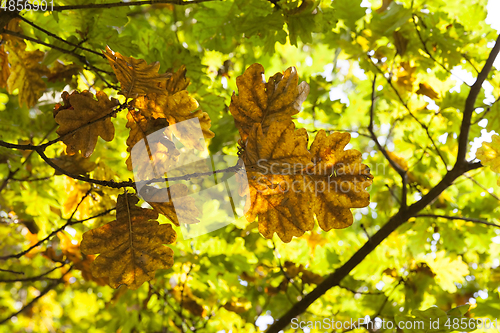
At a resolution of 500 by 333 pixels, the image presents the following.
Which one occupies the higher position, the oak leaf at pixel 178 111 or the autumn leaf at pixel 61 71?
the autumn leaf at pixel 61 71

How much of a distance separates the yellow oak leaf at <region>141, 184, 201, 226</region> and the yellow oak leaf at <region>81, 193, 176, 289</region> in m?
0.05

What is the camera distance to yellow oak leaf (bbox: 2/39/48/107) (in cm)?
121

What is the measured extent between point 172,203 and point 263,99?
315 millimetres

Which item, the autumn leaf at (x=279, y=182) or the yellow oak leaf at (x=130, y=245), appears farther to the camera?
the yellow oak leaf at (x=130, y=245)

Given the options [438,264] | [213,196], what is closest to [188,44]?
[213,196]

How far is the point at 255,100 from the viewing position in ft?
2.45

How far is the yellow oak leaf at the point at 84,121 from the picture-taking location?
0.75 m

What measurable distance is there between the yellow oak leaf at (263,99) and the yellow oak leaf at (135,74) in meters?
Result: 0.18

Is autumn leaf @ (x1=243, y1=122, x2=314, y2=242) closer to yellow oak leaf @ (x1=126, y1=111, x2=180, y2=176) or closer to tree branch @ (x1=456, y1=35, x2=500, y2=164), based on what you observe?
yellow oak leaf @ (x1=126, y1=111, x2=180, y2=176)

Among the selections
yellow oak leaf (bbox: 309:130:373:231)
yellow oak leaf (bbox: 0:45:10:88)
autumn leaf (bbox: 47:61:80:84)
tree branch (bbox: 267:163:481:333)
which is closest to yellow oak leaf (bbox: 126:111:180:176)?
yellow oak leaf (bbox: 309:130:373:231)

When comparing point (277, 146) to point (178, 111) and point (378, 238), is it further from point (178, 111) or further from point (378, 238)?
point (378, 238)

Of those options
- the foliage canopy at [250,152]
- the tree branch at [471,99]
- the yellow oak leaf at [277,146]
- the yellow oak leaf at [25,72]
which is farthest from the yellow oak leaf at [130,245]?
the tree branch at [471,99]

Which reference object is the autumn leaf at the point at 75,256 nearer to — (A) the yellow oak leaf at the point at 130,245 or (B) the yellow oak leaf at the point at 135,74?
(A) the yellow oak leaf at the point at 130,245

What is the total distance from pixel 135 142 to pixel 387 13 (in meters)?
1.34
